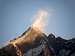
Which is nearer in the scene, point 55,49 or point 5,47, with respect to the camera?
point 5,47

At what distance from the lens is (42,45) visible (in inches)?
4532

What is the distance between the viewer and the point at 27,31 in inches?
4668

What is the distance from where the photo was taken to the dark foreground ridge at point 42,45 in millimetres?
112150

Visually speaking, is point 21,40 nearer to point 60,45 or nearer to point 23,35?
point 23,35

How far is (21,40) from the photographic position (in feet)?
369

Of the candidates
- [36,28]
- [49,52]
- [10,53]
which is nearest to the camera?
[10,53]

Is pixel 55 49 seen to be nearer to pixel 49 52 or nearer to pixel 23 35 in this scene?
Result: pixel 49 52

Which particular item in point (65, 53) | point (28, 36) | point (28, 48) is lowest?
point (65, 53)

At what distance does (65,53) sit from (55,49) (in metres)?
7.26

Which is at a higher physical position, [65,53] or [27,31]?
[27,31]

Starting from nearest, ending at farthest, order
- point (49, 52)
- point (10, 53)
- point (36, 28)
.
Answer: point (10, 53) < point (49, 52) < point (36, 28)

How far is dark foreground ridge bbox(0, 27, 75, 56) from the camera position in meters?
112

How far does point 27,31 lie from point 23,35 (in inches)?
166

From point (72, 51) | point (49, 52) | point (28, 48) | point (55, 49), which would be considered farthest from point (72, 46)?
point (28, 48)
